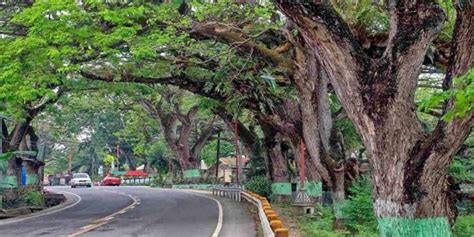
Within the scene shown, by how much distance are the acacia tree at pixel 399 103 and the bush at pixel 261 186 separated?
847 inches

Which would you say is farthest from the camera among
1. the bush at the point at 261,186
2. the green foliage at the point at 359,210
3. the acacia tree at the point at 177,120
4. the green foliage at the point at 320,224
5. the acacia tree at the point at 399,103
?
the acacia tree at the point at 177,120

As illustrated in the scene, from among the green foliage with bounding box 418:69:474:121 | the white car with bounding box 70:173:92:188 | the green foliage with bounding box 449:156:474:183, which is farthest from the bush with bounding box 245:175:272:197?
the white car with bounding box 70:173:92:188

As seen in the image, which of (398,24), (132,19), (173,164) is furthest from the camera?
(173,164)

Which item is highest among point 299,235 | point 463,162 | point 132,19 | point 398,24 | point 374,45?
point 132,19

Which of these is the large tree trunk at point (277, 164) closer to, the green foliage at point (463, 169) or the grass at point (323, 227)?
the grass at point (323, 227)

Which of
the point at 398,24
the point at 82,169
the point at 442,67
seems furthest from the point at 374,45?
the point at 82,169

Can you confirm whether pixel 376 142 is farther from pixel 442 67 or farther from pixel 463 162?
pixel 463 162

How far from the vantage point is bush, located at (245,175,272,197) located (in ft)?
99.9

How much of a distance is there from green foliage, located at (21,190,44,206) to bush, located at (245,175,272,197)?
36.0 ft

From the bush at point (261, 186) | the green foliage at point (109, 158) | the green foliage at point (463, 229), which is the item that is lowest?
the green foliage at point (463, 229)

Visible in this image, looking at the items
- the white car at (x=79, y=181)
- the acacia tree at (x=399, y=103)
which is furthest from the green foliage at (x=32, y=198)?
the white car at (x=79, y=181)

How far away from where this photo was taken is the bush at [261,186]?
30.4 m

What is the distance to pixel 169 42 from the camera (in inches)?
676

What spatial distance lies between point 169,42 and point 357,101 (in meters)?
9.64
